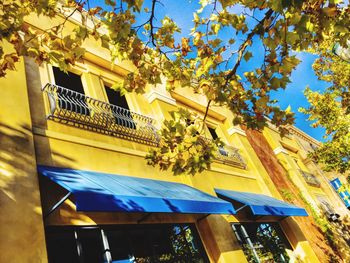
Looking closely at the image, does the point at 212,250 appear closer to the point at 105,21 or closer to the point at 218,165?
the point at 218,165

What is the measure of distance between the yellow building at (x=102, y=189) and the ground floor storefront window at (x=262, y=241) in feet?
0.14

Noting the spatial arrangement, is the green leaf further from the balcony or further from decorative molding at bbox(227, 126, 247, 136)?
decorative molding at bbox(227, 126, 247, 136)

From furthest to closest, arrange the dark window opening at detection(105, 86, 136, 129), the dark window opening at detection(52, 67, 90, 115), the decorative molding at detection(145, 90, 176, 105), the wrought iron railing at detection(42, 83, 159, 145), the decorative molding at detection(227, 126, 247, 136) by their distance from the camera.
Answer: the decorative molding at detection(227, 126, 247, 136), the decorative molding at detection(145, 90, 176, 105), the dark window opening at detection(105, 86, 136, 129), the dark window opening at detection(52, 67, 90, 115), the wrought iron railing at detection(42, 83, 159, 145)

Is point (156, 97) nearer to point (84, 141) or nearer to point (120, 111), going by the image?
point (120, 111)

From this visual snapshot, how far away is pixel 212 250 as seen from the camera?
6.76 m

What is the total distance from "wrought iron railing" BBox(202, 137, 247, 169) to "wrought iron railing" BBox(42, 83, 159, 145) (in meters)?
3.18

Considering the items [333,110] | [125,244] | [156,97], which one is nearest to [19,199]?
[125,244]

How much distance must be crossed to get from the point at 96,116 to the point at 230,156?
20.7ft

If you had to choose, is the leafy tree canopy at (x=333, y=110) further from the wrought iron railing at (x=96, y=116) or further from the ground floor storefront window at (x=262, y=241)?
the wrought iron railing at (x=96, y=116)

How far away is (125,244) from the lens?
5148 mm

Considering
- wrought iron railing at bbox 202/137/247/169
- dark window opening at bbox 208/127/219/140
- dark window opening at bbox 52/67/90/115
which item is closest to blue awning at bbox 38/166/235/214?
dark window opening at bbox 52/67/90/115

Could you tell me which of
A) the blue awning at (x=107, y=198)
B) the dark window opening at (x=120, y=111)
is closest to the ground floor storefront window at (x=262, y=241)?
the blue awning at (x=107, y=198)

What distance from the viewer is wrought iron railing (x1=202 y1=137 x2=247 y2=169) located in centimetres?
1062

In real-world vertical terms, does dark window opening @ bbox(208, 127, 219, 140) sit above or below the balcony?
above
